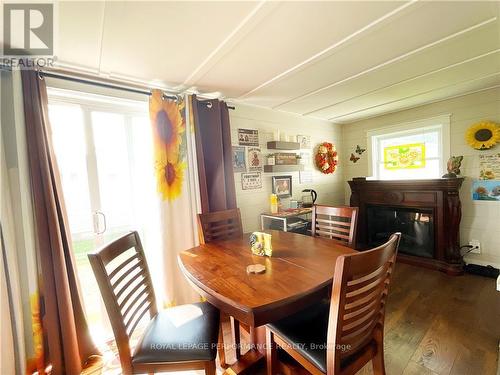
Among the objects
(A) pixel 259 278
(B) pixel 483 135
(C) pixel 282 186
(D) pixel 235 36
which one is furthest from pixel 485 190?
(D) pixel 235 36

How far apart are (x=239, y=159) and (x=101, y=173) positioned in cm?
138

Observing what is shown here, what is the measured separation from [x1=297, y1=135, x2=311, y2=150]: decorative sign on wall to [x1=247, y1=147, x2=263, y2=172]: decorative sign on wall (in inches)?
31.5

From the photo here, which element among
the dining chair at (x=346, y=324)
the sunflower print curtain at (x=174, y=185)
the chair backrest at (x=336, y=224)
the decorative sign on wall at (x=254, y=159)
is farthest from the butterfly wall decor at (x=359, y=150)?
the dining chair at (x=346, y=324)

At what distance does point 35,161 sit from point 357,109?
343cm

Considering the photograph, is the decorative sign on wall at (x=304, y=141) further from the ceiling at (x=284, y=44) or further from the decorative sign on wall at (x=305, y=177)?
the ceiling at (x=284, y=44)

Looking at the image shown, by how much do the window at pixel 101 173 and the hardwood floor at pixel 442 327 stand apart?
1.60 m

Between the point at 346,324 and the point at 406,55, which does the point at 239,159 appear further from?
the point at 346,324

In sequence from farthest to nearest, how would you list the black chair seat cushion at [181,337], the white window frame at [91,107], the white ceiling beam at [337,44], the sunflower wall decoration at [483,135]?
1. the sunflower wall decoration at [483,135]
2. the white window frame at [91,107]
3. the white ceiling beam at [337,44]
4. the black chair seat cushion at [181,337]

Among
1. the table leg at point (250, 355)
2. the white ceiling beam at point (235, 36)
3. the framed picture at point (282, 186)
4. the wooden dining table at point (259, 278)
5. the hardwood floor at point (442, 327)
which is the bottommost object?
the hardwood floor at point (442, 327)

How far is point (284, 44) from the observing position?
145 centimetres

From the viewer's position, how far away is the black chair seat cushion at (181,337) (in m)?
1.06

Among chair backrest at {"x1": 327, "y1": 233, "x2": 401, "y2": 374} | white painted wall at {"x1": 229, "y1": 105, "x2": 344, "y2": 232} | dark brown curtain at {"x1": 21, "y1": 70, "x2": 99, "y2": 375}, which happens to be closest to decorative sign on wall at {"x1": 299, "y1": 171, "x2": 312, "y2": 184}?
white painted wall at {"x1": 229, "y1": 105, "x2": 344, "y2": 232}

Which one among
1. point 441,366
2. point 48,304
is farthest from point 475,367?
point 48,304

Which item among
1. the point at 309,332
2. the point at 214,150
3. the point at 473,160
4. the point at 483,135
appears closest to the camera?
the point at 309,332
